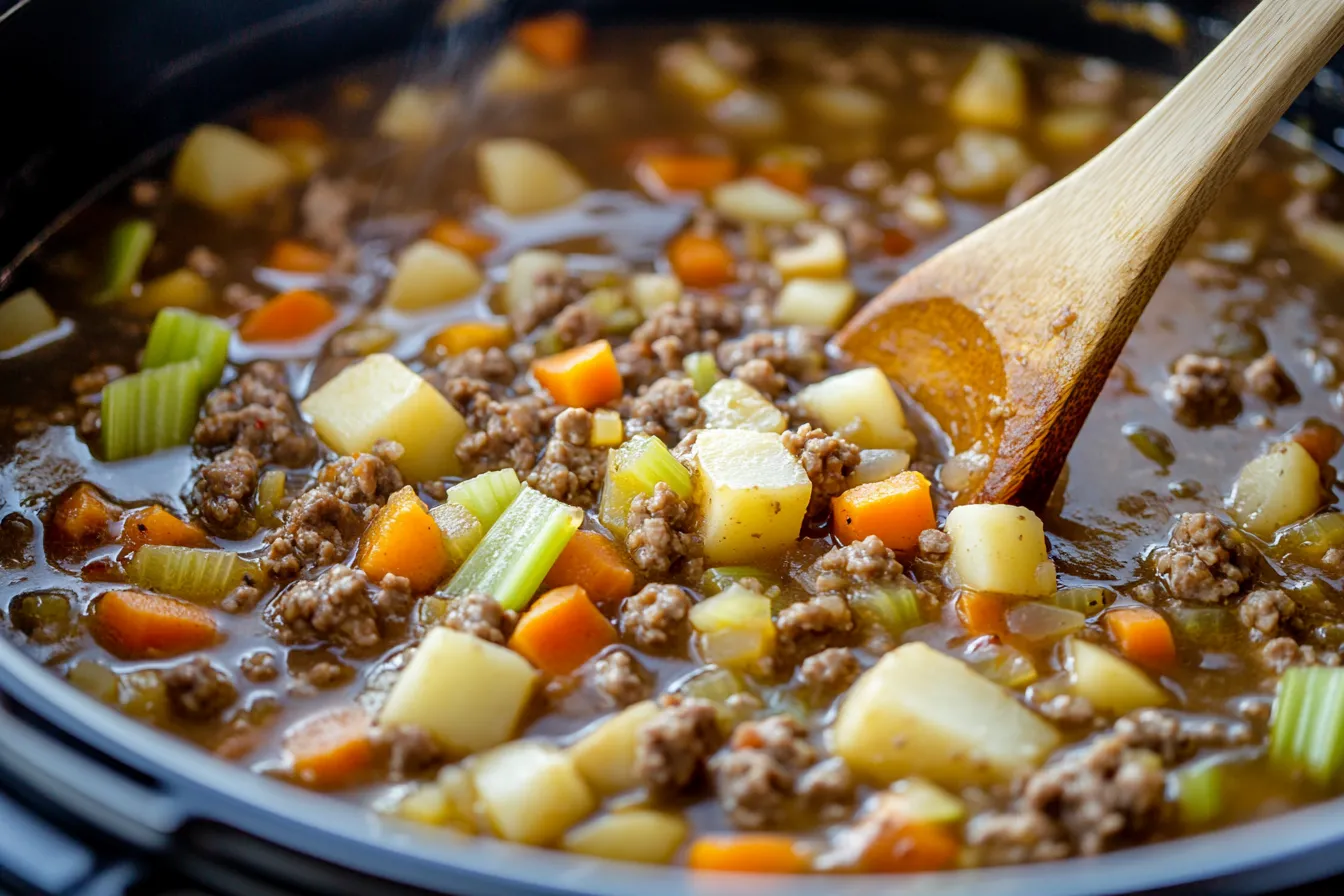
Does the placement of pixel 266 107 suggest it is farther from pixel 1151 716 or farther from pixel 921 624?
pixel 1151 716

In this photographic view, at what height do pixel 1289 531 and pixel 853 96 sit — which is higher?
pixel 853 96

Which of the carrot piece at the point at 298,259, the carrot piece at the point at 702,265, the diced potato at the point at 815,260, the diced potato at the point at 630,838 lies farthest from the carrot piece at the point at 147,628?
the diced potato at the point at 815,260

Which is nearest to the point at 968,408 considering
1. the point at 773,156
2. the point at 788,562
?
the point at 788,562

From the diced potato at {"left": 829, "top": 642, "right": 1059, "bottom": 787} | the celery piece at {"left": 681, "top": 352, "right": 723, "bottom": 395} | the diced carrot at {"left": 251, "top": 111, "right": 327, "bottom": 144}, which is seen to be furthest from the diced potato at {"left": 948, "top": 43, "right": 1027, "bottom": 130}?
the diced potato at {"left": 829, "top": 642, "right": 1059, "bottom": 787}

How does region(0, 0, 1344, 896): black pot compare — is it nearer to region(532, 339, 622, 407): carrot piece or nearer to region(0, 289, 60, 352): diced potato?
region(532, 339, 622, 407): carrot piece

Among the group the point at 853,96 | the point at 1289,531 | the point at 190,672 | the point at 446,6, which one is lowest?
the point at 1289,531

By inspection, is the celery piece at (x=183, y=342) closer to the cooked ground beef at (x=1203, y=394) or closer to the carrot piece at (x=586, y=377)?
the carrot piece at (x=586, y=377)
